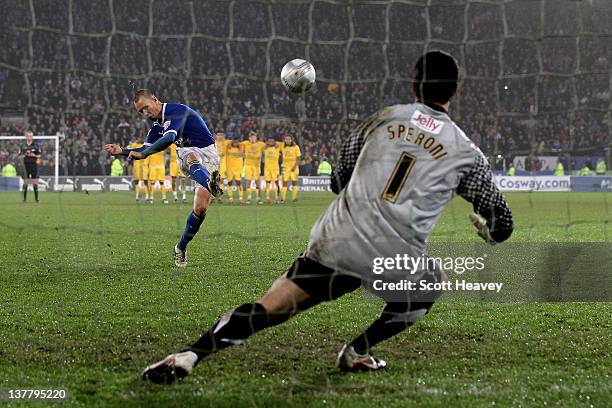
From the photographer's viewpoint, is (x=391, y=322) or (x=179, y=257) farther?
(x=179, y=257)

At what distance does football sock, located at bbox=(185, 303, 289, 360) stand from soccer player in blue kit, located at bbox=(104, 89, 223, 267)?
3543 mm

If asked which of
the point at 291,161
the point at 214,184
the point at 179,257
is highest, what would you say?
the point at 214,184

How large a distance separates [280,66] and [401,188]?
1786cm

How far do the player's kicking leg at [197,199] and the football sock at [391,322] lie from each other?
3.62 metres

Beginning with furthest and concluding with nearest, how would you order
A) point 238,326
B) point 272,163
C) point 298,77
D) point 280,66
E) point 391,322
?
point 280,66 → point 272,163 → point 298,77 → point 391,322 → point 238,326

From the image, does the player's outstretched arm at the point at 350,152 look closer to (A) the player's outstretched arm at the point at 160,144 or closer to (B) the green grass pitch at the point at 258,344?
(B) the green grass pitch at the point at 258,344

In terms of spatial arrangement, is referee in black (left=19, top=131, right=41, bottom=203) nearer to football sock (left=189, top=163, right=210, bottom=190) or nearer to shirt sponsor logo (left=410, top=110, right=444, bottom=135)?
football sock (left=189, top=163, right=210, bottom=190)

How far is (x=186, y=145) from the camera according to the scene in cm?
746

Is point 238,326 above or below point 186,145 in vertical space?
below

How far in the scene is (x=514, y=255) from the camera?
7.46 m

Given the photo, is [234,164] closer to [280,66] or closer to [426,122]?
[280,66]

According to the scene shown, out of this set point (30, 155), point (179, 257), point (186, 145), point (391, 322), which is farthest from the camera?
point (30, 155)

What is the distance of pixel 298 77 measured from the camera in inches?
212

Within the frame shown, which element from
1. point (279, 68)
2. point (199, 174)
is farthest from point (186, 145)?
point (279, 68)
